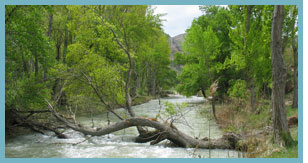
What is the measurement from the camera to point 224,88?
26.9m

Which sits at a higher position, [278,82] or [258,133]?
[278,82]

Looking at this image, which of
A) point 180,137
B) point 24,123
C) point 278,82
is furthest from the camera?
point 24,123

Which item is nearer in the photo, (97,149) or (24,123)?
(97,149)

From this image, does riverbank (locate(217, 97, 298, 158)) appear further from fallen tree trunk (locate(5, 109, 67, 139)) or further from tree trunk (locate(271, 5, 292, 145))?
fallen tree trunk (locate(5, 109, 67, 139))

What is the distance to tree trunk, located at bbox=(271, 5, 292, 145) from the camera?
809 centimetres

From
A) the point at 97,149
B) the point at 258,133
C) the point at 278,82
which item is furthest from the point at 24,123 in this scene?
the point at 278,82

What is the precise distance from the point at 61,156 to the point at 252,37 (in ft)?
38.6

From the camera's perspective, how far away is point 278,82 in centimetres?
824

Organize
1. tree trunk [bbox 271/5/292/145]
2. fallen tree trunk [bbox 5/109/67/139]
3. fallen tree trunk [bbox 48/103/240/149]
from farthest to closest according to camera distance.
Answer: fallen tree trunk [bbox 5/109/67/139] < fallen tree trunk [bbox 48/103/240/149] < tree trunk [bbox 271/5/292/145]

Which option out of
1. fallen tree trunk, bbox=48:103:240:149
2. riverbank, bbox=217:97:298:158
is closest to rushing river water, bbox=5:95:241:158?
fallen tree trunk, bbox=48:103:240:149

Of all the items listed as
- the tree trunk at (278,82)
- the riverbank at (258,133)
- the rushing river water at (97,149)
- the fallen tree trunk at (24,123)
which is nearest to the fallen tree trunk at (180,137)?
the rushing river water at (97,149)

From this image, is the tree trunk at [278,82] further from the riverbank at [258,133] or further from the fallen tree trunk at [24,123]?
the fallen tree trunk at [24,123]

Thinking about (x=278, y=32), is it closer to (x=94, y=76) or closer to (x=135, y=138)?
(x=135, y=138)

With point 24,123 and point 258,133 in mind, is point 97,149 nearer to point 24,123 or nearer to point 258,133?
point 24,123
